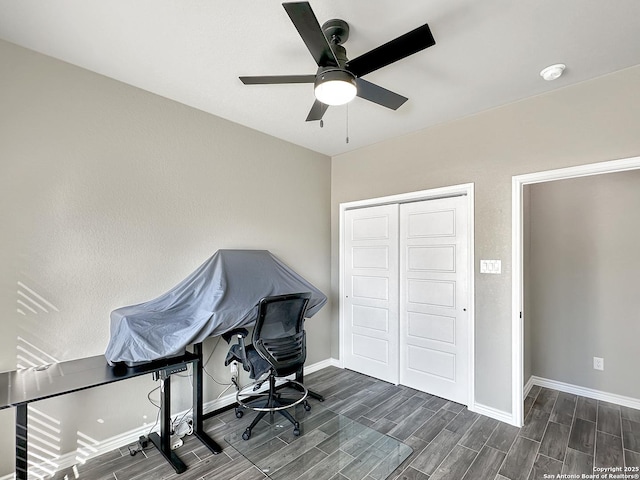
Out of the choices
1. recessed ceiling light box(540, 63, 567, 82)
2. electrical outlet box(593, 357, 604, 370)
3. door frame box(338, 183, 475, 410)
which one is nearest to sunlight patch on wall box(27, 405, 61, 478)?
door frame box(338, 183, 475, 410)

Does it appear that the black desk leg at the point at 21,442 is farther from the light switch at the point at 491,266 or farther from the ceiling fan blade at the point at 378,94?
the light switch at the point at 491,266

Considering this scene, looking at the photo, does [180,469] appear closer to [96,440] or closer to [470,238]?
[96,440]

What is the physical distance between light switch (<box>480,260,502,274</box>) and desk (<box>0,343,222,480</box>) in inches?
105

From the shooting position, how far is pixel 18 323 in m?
2.08

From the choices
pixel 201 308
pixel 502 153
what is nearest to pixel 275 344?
pixel 201 308

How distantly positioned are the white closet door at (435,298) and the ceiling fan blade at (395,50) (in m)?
1.88

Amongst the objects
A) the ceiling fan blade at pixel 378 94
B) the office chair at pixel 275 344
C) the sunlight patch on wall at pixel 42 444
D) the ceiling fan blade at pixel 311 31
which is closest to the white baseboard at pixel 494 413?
the office chair at pixel 275 344

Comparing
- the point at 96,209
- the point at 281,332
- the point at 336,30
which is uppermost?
the point at 336,30

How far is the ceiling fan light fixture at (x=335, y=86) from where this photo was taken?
1666 mm

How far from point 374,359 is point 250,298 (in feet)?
6.51

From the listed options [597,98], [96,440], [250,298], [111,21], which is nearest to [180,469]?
[96,440]

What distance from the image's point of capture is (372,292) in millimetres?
3879

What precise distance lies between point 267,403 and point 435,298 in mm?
1999

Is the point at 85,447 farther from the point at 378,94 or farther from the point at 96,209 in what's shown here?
the point at 378,94
